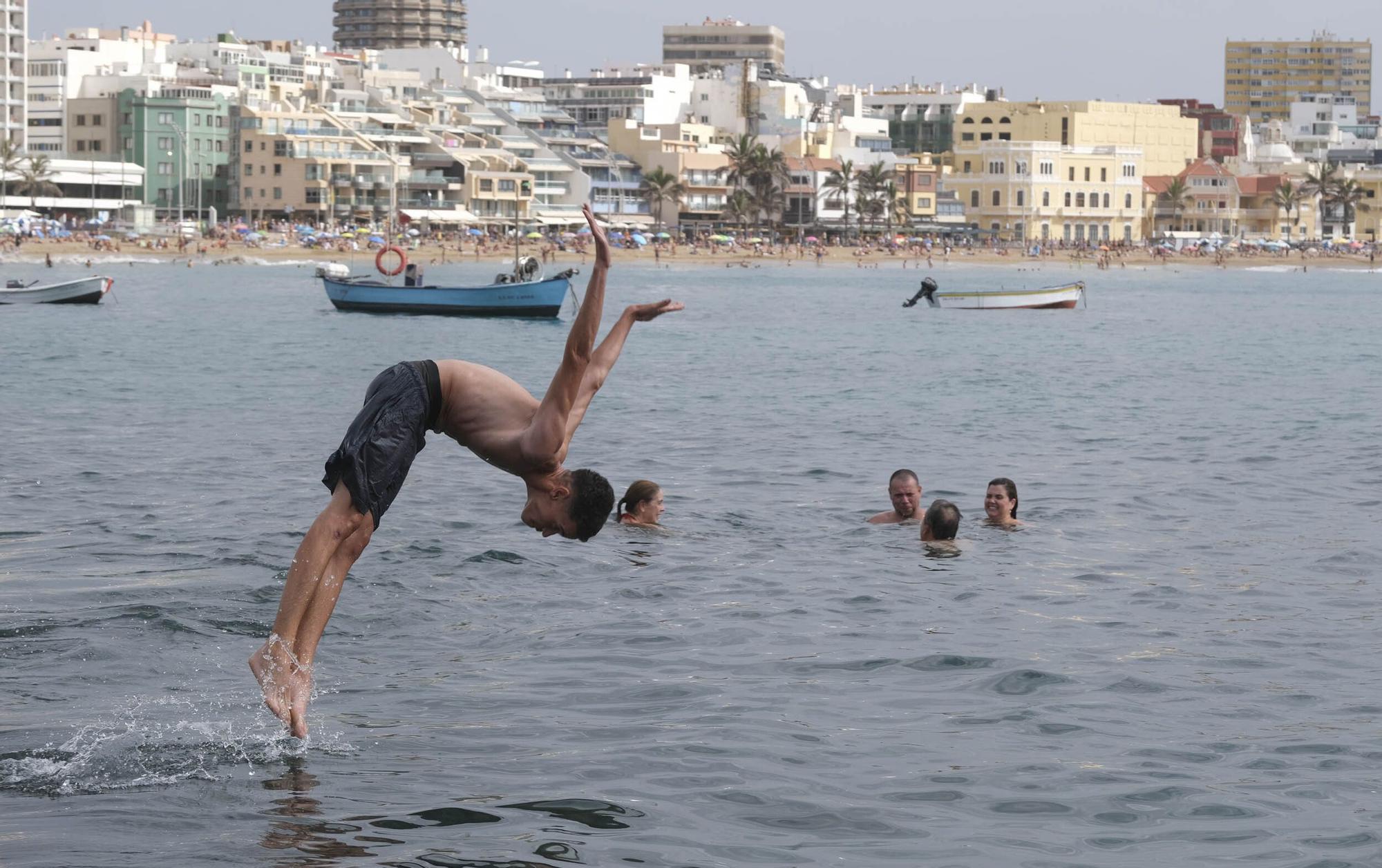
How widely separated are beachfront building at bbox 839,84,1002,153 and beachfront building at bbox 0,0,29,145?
78.7m

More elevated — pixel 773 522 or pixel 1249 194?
pixel 1249 194

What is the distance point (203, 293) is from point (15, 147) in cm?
5260

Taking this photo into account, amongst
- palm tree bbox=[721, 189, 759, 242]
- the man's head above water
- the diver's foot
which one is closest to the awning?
palm tree bbox=[721, 189, 759, 242]

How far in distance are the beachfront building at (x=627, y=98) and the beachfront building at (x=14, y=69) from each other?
162 ft

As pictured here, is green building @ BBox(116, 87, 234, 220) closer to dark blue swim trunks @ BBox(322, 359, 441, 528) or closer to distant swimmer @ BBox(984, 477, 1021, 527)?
distant swimmer @ BBox(984, 477, 1021, 527)

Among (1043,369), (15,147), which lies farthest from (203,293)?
(15,147)

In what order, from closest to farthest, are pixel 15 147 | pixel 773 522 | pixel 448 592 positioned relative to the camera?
pixel 448 592, pixel 773 522, pixel 15 147

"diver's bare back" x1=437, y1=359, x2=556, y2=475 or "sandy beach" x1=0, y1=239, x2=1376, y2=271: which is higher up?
"sandy beach" x1=0, y1=239, x2=1376, y2=271

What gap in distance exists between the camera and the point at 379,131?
427 ft

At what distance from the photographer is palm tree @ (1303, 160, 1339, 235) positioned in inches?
6220

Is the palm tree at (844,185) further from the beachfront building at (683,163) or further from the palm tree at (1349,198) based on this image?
the palm tree at (1349,198)

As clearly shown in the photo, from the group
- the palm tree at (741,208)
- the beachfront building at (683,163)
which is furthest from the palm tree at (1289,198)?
the beachfront building at (683,163)

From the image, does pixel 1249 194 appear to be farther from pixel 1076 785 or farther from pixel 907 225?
pixel 1076 785

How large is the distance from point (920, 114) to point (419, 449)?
583ft
